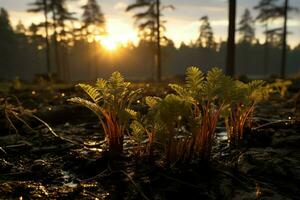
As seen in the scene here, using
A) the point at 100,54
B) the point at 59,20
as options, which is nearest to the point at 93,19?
the point at 59,20

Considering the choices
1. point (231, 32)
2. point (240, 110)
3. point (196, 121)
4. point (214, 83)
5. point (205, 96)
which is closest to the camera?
point (196, 121)

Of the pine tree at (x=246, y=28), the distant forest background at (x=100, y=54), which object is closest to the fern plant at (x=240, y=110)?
the distant forest background at (x=100, y=54)

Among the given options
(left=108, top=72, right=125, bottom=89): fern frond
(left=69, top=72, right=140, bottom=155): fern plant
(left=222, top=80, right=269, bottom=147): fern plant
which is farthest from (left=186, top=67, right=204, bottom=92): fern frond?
(left=108, top=72, right=125, bottom=89): fern frond

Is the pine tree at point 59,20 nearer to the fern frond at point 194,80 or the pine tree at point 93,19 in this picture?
the pine tree at point 93,19

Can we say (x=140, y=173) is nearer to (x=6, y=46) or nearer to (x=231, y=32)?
(x=231, y=32)

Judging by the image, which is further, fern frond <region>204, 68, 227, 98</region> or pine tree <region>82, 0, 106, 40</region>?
pine tree <region>82, 0, 106, 40</region>

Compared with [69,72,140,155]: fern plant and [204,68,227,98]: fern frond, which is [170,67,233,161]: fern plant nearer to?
[204,68,227,98]: fern frond
